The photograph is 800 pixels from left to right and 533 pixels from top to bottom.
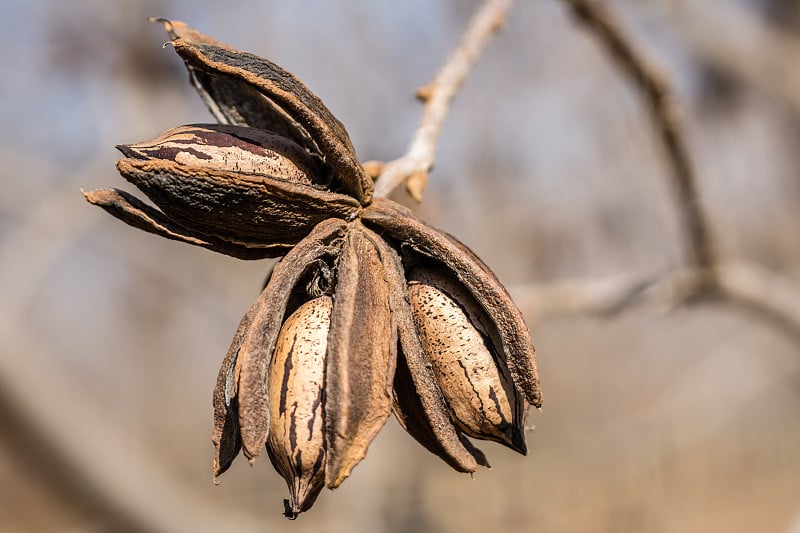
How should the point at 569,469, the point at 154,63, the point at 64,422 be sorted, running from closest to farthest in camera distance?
the point at 64,422 → the point at 154,63 → the point at 569,469

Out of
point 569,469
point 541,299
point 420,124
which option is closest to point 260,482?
point 569,469

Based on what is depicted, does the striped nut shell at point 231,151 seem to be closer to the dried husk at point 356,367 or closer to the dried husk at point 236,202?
the dried husk at point 236,202

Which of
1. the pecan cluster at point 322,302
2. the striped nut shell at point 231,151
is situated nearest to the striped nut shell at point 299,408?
the pecan cluster at point 322,302

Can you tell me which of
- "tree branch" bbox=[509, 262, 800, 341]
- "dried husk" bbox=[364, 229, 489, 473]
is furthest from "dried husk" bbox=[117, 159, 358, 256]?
"tree branch" bbox=[509, 262, 800, 341]

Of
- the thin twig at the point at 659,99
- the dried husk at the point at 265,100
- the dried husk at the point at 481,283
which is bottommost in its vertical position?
the dried husk at the point at 481,283

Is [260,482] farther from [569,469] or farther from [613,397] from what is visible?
[613,397]

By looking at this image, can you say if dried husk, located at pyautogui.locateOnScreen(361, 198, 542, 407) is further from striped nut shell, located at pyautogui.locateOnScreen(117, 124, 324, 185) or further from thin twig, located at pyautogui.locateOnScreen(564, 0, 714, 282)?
thin twig, located at pyautogui.locateOnScreen(564, 0, 714, 282)
